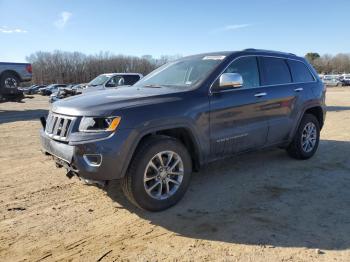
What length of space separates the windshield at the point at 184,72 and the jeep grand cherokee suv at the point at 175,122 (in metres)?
0.02

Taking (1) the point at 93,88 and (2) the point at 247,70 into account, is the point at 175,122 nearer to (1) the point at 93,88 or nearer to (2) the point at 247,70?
(2) the point at 247,70

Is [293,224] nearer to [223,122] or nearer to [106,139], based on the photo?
[223,122]

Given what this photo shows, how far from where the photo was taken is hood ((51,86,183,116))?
12.7 ft

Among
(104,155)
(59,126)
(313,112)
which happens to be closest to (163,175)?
(104,155)

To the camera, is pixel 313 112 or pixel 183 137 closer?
pixel 183 137

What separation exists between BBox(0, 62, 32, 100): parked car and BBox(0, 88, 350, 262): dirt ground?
38.6 ft

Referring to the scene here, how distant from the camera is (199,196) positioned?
4.70m

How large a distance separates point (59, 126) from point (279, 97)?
3.37m

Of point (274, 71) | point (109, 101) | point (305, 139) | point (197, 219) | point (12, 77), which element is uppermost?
point (12, 77)

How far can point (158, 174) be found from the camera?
4.16 meters

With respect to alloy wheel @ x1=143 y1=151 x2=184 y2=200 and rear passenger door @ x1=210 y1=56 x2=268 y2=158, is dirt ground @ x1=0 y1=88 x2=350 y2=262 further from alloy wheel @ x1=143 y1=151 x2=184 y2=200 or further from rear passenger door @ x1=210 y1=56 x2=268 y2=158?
rear passenger door @ x1=210 y1=56 x2=268 y2=158

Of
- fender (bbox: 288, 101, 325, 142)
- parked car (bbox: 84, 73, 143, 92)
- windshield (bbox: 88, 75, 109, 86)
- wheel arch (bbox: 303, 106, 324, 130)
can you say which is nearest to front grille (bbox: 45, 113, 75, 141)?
fender (bbox: 288, 101, 325, 142)

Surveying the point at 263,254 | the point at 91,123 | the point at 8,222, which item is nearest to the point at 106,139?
the point at 91,123

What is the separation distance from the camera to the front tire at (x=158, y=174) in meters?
3.95
